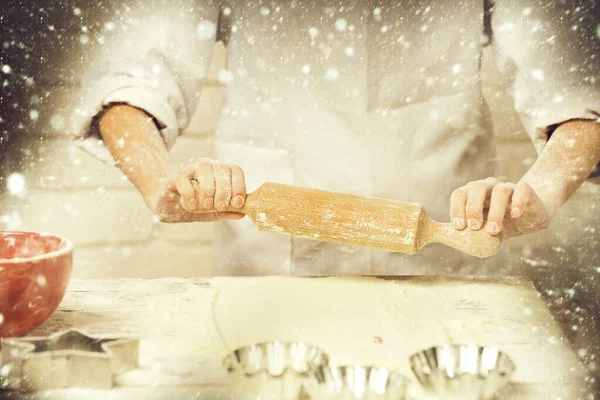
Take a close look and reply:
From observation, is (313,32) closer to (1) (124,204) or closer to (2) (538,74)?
(2) (538,74)

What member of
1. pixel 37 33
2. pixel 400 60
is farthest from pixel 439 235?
pixel 37 33

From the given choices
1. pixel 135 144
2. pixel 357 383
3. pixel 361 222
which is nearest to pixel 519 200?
pixel 361 222

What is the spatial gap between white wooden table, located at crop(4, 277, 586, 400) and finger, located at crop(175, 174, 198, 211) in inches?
3.8

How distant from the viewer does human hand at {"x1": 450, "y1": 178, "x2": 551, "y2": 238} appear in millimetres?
529

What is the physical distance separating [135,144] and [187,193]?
181 mm

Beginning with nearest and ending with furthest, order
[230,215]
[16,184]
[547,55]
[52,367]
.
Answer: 1. [52,367]
2. [230,215]
3. [547,55]
4. [16,184]

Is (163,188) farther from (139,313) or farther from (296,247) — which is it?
(296,247)

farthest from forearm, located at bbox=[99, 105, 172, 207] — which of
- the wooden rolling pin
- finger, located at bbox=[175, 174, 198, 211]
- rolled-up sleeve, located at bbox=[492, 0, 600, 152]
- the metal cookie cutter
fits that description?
rolled-up sleeve, located at bbox=[492, 0, 600, 152]

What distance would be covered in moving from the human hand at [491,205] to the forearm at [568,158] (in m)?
0.10

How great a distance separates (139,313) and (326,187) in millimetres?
412

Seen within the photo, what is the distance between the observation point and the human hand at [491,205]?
53 centimetres

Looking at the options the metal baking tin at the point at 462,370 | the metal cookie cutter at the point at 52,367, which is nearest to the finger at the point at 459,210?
the metal baking tin at the point at 462,370

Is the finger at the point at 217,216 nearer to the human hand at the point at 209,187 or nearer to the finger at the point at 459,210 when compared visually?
the human hand at the point at 209,187

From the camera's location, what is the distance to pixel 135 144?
0.72 meters
